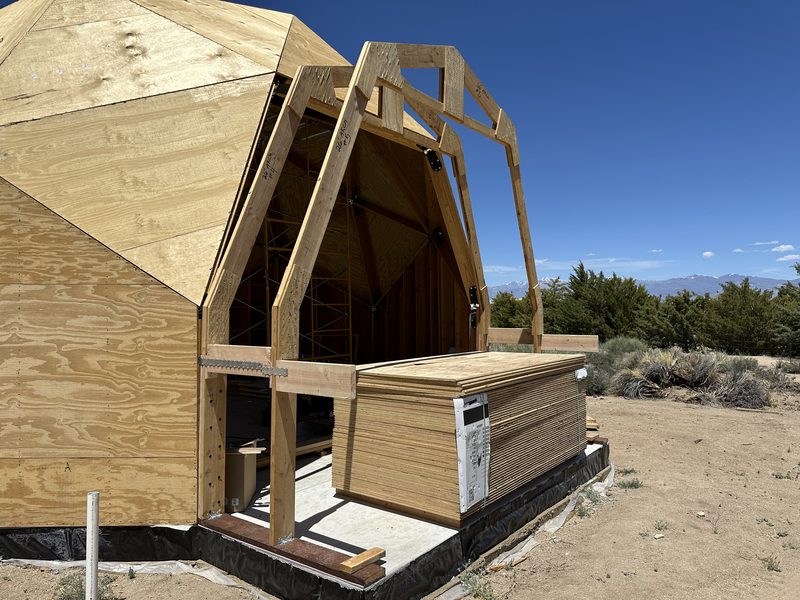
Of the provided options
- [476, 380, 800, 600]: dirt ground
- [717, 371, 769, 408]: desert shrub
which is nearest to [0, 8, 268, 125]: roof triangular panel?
[476, 380, 800, 600]: dirt ground

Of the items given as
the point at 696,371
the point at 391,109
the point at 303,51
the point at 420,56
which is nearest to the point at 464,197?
the point at 391,109

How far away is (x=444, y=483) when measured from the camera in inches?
217

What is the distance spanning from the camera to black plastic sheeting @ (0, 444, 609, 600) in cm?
468

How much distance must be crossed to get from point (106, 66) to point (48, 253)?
2687 millimetres

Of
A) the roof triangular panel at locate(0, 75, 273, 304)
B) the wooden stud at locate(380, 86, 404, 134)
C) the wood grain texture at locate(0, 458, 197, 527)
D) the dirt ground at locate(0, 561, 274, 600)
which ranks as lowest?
the dirt ground at locate(0, 561, 274, 600)

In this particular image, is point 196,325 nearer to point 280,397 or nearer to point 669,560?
point 280,397

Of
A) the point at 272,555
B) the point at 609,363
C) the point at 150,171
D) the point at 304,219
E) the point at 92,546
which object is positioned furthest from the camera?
the point at 609,363

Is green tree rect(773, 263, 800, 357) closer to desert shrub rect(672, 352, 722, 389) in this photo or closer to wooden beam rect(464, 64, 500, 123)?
desert shrub rect(672, 352, 722, 389)

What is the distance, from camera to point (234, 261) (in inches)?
229

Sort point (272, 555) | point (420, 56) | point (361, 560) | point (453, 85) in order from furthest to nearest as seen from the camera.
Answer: point (453, 85), point (420, 56), point (272, 555), point (361, 560)

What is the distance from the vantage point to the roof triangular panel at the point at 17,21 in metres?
7.17

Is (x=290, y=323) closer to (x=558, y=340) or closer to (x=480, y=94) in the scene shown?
(x=480, y=94)

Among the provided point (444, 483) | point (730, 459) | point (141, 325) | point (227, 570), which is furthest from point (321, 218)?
point (730, 459)

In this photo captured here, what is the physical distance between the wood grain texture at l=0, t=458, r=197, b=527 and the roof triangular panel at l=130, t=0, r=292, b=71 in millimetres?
5057
